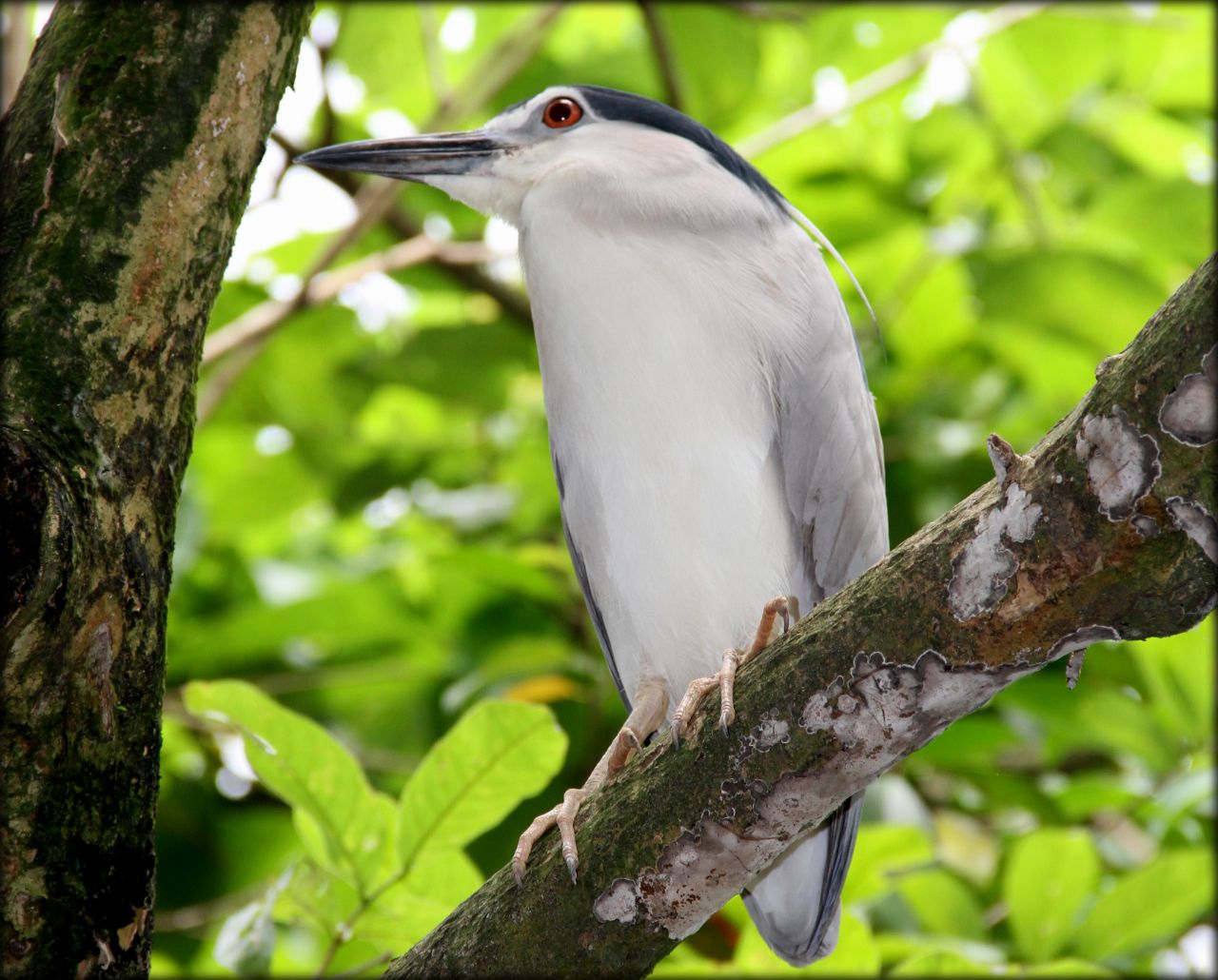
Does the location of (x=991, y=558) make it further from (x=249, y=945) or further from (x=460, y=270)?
(x=460, y=270)

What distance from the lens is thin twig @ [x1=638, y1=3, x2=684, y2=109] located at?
305cm

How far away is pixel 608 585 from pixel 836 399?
59 centimetres

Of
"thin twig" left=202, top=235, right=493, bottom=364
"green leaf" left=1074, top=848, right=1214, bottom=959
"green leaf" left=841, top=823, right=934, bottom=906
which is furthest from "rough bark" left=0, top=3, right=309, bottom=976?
"green leaf" left=1074, top=848, right=1214, bottom=959

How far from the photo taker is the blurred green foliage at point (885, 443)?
2.67 meters

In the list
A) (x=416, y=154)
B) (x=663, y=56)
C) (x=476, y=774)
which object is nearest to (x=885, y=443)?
(x=663, y=56)

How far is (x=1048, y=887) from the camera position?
2.29 metres

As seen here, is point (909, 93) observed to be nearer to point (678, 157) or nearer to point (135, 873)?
point (678, 157)

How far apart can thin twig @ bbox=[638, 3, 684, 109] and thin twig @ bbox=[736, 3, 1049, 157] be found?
0.70ft

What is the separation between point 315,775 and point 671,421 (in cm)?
89

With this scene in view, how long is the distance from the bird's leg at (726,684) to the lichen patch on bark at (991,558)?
291mm

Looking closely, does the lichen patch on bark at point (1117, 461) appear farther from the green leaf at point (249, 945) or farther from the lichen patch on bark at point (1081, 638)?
the green leaf at point (249, 945)

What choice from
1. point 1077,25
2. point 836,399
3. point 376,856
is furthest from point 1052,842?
point 1077,25

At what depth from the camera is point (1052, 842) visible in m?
2.27

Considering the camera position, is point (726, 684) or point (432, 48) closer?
point (726, 684)
